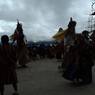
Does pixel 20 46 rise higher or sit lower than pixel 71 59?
higher

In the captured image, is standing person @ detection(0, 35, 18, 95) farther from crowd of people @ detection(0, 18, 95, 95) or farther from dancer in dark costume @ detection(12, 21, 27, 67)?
dancer in dark costume @ detection(12, 21, 27, 67)

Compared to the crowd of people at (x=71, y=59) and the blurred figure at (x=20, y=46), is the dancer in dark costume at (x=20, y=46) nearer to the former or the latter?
the blurred figure at (x=20, y=46)

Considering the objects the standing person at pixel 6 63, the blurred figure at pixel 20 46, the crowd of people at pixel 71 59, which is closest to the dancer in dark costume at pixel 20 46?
the blurred figure at pixel 20 46

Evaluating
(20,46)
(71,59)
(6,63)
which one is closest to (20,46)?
(20,46)

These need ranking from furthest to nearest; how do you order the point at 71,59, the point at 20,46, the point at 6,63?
1. the point at 20,46
2. the point at 71,59
3. the point at 6,63

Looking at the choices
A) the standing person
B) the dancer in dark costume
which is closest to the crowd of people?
the standing person

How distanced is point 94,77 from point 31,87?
3.56m

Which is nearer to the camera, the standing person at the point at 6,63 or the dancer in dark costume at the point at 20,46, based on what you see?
the standing person at the point at 6,63

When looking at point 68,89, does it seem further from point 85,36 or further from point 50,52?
point 50,52

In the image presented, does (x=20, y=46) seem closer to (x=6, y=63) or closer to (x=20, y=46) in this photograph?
(x=20, y=46)

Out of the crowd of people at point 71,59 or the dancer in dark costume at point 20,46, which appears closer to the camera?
the crowd of people at point 71,59

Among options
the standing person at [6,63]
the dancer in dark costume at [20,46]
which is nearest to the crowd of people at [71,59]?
the standing person at [6,63]

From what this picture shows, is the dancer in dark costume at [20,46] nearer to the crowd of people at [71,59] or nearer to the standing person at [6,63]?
the crowd of people at [71,59]

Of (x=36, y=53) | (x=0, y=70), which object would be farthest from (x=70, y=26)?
(x=36, y=53)
